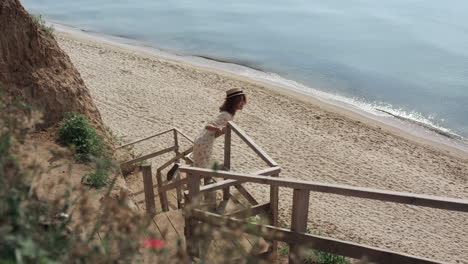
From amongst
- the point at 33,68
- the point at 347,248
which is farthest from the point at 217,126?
the point at 33,68

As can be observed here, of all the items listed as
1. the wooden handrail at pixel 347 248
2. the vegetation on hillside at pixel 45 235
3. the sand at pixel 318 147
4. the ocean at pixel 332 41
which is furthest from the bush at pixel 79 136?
the ocean at pixel 332 41

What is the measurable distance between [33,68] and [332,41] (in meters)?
30.3

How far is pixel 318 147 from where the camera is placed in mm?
15195

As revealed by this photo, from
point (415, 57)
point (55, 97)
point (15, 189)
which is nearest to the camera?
point (15, 189)

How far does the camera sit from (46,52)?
344 inches

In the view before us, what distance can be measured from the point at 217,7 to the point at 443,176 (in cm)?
3637

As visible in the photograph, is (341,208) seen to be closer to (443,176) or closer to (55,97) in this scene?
(443,176)

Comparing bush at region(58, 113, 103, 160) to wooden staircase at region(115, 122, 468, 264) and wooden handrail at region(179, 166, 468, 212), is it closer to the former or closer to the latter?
wooden staircase at region(115, 122, 468, 264)

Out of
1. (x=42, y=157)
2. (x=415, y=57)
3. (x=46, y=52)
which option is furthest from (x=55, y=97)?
(x=415, y=57)

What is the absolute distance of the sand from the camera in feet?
36.0

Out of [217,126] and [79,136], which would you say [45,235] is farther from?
[79,136]

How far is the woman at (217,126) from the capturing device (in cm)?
655

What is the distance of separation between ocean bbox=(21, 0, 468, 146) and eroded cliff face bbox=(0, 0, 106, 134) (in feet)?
54.3

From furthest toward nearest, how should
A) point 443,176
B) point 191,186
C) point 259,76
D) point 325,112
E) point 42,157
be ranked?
1. point 259,76
2. point 325,112
3. point 443,176
4. point 42,157
5. point 191,186
